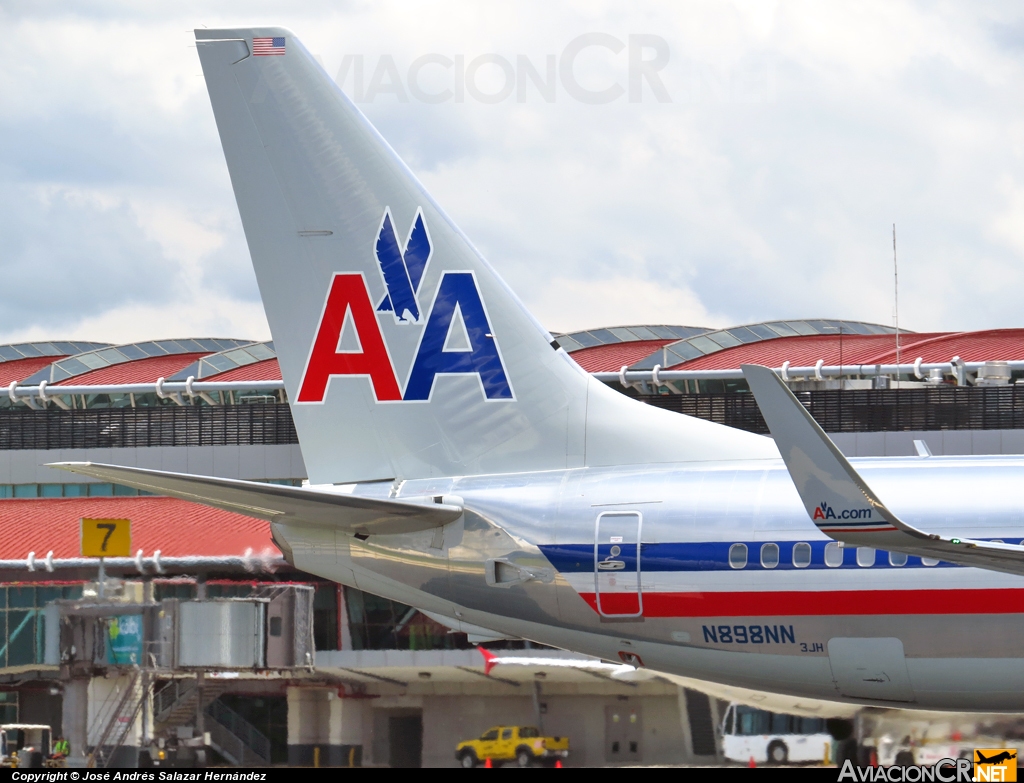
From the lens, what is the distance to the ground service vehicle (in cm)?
1335

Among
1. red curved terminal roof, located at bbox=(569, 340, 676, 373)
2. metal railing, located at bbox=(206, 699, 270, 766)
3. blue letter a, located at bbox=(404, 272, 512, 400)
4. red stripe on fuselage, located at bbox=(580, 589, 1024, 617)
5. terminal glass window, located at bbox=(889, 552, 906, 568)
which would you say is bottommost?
metal railing, located at bbox=(206, 699, 270, 766)

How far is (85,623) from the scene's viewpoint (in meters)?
27.8

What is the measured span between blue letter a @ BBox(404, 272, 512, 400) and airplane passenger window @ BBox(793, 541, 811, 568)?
4.18 meters

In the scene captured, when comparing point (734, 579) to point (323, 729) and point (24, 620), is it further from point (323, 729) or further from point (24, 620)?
point (24, 620)

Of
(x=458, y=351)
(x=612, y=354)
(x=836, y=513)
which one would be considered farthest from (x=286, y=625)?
(x=612, y=354)

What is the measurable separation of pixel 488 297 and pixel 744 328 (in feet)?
104

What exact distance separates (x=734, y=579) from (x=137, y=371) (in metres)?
38.2

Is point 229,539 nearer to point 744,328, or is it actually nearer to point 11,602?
point 11,602

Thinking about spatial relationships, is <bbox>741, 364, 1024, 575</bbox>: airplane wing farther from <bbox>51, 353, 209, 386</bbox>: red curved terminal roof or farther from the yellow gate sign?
<bbox>51, 353, 209, 386</bbox>: red curved terminal roof

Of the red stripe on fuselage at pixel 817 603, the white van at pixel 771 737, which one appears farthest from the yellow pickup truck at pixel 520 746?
the red stripe on fuselage at pixel 817 603

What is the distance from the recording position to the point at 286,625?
93.1ft


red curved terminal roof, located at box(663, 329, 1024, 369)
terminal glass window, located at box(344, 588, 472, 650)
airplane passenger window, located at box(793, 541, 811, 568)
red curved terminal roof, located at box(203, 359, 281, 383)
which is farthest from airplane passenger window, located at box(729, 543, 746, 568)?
red curved terminal roof, located at box(203, 359, 281, 383)

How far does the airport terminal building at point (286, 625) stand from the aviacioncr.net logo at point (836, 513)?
1293 centimetres

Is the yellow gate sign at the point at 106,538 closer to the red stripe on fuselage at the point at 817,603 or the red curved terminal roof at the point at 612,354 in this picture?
the red curved terminal roof at the point at 612,354
